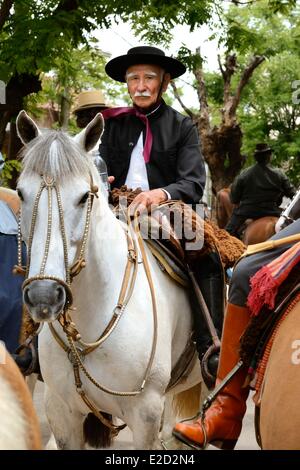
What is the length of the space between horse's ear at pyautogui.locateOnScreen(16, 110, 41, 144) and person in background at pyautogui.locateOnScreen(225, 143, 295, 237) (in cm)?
866

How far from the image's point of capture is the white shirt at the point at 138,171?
17.2ft

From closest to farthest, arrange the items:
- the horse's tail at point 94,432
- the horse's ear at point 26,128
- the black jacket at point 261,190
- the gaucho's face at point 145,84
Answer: the horse's ear at point 26,128 → the horse's tail at point 94,432 → the gaucho's face at point 145,84 → the black jacket at point 261,190

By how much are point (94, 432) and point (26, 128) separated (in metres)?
1.86

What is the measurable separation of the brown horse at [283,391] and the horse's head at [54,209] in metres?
1.06

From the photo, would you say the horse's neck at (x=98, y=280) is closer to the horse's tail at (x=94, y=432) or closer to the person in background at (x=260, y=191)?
the horse's tail at (x=94, y=432)

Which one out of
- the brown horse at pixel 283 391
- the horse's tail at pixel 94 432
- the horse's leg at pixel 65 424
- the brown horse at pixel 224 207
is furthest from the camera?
the brown horse at pixel 224 207

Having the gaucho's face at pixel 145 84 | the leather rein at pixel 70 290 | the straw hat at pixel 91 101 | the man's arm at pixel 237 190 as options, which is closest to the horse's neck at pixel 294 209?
the leather rein at pixel 70 290

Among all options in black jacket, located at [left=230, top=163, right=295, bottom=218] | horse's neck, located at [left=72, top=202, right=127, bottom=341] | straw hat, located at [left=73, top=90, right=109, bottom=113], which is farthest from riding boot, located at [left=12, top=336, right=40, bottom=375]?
black jacket, located at [left=230, top=163, right=295, bottom=218]

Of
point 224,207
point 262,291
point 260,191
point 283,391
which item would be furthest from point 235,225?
point 283,391

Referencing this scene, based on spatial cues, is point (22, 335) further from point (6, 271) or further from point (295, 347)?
point (295, 347)

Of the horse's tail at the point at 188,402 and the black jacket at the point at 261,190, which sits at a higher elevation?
the black jacket at the point at 261,190

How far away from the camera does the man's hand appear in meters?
4.71
